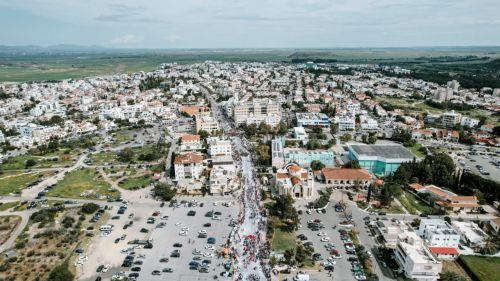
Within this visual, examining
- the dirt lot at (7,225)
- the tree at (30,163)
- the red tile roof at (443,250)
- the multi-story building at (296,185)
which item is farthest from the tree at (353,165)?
the tree at (30,163)

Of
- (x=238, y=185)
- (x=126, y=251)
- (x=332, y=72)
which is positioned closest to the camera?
(x=126, y=251)

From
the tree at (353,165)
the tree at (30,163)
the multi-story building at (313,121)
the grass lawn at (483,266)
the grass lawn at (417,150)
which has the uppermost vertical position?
the multi-story building at (313,121)

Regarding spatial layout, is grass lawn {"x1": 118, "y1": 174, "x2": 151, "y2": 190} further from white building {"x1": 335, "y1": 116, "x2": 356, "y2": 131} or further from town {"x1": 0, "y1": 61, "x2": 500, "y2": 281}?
white building {"x1": 335, "y1": 116, "x2": 356, "y2": 131}

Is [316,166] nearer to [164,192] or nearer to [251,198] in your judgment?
[251,198]

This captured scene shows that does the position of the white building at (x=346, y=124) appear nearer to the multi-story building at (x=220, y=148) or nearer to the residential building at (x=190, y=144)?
the multi-story building at (x=220, y=148)

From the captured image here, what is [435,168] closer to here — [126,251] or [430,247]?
[430,247]

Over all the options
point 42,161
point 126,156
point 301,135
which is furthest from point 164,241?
point 301,135

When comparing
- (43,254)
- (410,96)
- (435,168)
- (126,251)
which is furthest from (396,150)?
(410,96)
